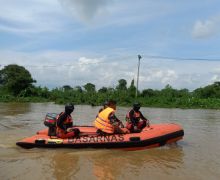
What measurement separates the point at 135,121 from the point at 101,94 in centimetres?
2583

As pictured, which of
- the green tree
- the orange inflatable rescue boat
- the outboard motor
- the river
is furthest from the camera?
the green tree

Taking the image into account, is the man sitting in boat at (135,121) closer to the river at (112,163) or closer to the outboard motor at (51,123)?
the river at (112,163)

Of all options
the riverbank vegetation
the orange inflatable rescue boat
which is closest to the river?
the orange inflatable rescue boat

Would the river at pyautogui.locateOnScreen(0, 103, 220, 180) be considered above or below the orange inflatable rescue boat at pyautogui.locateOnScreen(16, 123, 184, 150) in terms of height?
below

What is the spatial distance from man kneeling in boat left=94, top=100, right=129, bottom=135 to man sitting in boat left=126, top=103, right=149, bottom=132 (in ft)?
2.69

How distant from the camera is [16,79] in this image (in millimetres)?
42750

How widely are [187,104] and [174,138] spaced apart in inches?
902

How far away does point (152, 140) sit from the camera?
28.0 feet

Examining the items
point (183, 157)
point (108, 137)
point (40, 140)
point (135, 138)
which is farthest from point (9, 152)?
point (183, 157)

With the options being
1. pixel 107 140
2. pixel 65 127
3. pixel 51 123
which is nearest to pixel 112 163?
pixel 107 140

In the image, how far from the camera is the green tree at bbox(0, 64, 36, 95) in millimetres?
42844

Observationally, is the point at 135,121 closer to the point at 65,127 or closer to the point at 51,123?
the point at 65,127

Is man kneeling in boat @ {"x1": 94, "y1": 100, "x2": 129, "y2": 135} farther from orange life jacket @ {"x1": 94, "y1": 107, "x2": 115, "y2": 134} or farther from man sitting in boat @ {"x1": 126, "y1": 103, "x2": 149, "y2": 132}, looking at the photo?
man sitting in boat @ {"x1": 126, "y1": 103, "x2": 149, "y2": 132}

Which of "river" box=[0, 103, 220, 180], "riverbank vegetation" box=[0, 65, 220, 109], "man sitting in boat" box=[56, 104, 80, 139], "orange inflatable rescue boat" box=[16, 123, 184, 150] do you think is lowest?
"river" box=[0, 103, 220, 180]
